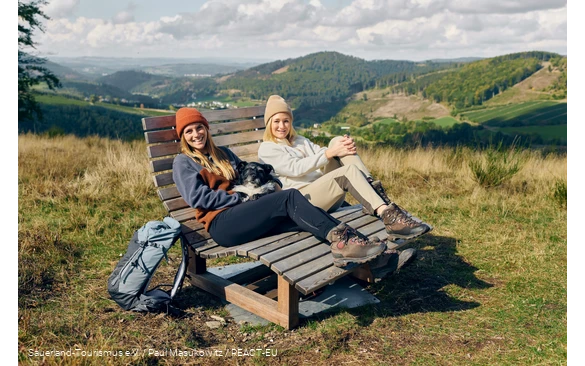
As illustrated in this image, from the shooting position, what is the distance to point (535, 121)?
152 feet

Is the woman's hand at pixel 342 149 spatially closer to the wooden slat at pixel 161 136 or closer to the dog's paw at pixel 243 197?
the dog's paw at pixel 243 197

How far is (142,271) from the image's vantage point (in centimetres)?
361

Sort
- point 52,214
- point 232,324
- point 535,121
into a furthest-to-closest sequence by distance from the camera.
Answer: point 535,121 → point 52,214 → point 232,324

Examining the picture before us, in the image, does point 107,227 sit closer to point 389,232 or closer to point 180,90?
point 389,232

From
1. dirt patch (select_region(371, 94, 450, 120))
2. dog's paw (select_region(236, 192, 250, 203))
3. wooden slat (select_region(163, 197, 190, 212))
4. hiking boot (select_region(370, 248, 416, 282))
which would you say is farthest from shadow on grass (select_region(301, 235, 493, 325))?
dirt patch (select_region(371, 94, 450, 120))

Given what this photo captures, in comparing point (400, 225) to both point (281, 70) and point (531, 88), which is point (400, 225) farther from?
point (281, 70)

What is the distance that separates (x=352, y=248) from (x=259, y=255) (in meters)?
0.64

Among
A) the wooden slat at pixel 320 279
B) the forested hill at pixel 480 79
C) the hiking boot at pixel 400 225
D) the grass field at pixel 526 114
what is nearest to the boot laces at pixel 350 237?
the wooden slat at pixel 320 279

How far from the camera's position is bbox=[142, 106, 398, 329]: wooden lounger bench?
134 inches

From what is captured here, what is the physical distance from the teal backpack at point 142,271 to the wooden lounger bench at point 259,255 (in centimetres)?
27

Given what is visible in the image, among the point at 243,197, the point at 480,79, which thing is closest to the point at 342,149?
the point at 243,197

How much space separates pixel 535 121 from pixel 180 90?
66.5 meters

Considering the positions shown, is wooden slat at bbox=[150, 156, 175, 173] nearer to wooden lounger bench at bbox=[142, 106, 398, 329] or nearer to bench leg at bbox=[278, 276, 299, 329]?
wooden lounger bench at bbox=[142, 106, 398, 329]
